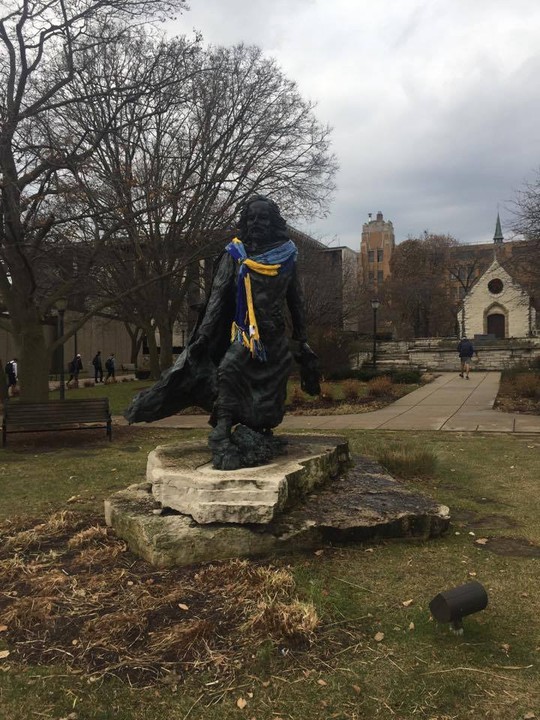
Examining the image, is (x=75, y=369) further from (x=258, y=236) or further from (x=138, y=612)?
(x=138, y=612)

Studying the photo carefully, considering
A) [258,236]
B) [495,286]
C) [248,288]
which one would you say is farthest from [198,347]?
[495,286]

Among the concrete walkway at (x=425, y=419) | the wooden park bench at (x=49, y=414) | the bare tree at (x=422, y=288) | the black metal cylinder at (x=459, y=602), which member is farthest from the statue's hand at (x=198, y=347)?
the bare tree at (x=422, y=288)

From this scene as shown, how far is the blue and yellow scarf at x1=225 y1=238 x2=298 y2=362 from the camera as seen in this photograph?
5027mm

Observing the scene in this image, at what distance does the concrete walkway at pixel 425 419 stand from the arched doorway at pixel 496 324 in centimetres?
3765

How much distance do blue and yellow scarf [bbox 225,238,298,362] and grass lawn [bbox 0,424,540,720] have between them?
6.04ft

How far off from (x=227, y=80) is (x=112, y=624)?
18929 millimetres

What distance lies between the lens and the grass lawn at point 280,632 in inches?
101

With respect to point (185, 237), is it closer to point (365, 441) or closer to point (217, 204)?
point (217, 204)

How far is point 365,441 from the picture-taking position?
1028 cm

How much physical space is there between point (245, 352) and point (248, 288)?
0.57 metres

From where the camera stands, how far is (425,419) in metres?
13.1

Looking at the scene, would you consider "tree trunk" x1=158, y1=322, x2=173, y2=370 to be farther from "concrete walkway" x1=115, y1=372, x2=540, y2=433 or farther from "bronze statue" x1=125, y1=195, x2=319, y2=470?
"bronze statue" x1=125, y1=195, x2=319, y2=470

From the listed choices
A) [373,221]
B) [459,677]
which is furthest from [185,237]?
[373,221]

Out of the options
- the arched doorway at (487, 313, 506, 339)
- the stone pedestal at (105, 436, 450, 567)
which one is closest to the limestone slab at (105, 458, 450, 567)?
the stone pedestal at (105, 436, 450, 567)
